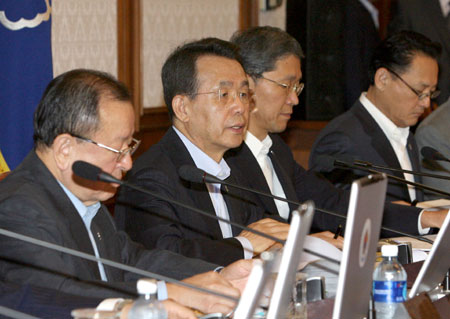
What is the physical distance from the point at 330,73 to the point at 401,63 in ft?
5.53

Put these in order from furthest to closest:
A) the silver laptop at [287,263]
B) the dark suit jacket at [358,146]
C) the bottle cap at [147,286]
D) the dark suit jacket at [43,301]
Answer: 1. the dark suit jacket at [358,146]
2. the dark suit jacket at [43,301]
3. the bottle cap at [147,286]
4. the silver laptop at [287,263]

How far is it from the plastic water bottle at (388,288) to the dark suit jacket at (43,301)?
2.37 feet

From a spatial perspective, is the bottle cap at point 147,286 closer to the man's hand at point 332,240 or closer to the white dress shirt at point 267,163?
the man's hand at point 332,240

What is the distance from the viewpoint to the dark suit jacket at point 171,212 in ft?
8.17

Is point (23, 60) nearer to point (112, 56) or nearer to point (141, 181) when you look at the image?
point (141, 181)

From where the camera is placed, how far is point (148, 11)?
4.27 m

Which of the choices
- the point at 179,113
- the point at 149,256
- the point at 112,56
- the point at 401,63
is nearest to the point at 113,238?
the point at 149,256

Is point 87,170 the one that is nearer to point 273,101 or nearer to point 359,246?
point 359,246

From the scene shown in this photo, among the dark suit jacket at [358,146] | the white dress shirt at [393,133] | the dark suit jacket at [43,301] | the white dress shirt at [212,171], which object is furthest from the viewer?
the white dress shirt at [393,133]

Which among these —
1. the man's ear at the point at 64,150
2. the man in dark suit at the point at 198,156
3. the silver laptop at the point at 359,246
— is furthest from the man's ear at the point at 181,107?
the silver laptop at the point at 359,246

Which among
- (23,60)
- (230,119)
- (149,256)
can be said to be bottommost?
(149,256)

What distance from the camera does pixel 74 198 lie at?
83.1 inches

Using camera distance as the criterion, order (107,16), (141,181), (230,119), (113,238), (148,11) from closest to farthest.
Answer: (113,238)
(141,181)
(230,119)
(107,16)
(148,11)

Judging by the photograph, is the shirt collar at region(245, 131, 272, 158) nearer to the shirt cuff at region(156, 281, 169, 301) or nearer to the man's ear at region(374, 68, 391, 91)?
the man's ear at region(374, 68, 391, 91)
